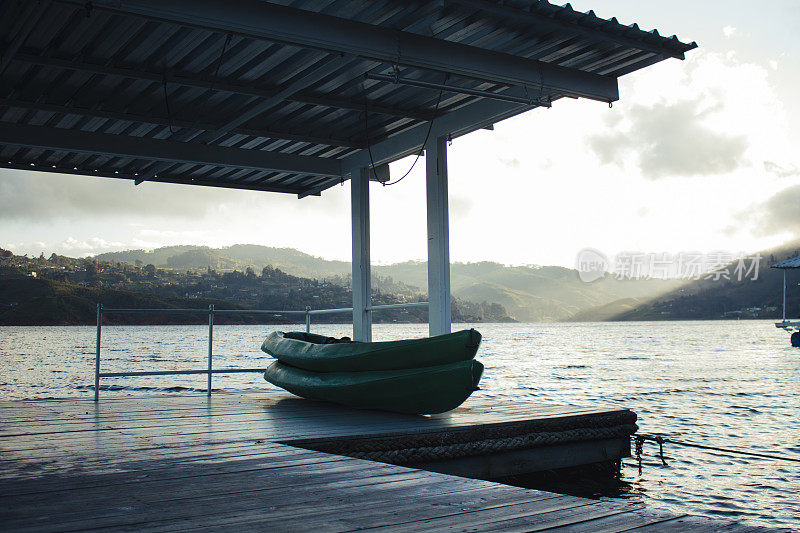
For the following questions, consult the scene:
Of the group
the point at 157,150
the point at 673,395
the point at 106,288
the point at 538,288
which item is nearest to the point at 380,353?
the point at 157,150

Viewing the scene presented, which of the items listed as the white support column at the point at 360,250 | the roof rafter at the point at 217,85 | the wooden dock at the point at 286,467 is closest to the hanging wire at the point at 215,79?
the roof rafter at the point at 217,85

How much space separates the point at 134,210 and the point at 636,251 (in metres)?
76.0

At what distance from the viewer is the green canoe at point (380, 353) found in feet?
17.2

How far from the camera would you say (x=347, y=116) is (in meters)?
7.06

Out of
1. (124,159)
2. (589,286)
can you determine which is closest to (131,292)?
(124,159)

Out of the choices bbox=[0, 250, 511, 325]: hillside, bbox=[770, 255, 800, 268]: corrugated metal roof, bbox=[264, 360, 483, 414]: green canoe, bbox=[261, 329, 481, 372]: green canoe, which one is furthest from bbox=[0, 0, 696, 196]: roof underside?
bbox=[0, 250, 511, 325]: hillside

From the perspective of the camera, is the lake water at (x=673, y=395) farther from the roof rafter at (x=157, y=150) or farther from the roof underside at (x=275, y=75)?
the roof rafter at (x=157, y=150)

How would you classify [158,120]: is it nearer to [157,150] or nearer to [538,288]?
[157,150]

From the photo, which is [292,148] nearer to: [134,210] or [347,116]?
[347,116]

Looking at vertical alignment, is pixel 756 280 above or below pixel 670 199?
below

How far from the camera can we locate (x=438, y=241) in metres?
6.82

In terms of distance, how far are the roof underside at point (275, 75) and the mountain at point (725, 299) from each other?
100 metres

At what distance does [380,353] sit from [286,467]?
2293mm

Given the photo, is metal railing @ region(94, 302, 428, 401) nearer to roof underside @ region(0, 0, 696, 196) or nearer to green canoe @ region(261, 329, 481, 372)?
green canoe @ region(261, 329, 481, 372)
